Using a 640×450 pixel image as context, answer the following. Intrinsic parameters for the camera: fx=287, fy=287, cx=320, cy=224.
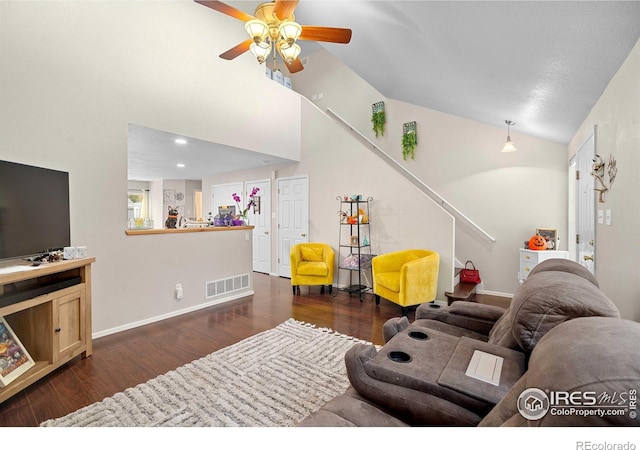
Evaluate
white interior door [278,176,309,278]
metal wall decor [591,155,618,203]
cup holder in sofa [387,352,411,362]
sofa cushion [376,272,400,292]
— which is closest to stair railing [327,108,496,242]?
white interior door [278,176,309,278]

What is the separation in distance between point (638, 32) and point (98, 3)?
172 inches

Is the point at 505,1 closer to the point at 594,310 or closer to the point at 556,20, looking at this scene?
the point at 556,20

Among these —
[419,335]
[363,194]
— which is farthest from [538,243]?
[419,335]

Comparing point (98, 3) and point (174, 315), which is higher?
point (98, 3)

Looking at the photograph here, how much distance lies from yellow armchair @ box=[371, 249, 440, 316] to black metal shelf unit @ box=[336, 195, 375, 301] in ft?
1.57

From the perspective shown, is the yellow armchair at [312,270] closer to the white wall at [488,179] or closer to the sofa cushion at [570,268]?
the white wall at [488,179]

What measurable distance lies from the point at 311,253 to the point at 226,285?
4.82 ft

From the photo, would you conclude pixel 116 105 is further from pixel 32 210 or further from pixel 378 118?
pixel 378 118

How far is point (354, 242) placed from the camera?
4.83 meters

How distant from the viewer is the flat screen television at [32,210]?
211 cm

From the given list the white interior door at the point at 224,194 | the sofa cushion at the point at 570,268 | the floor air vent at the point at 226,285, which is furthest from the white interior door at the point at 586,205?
the white interior door at the point at 224,194
